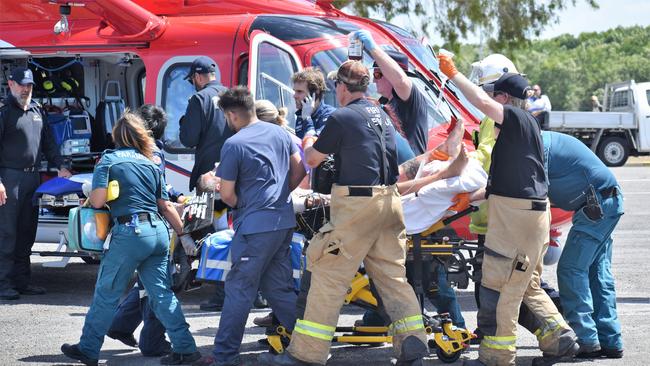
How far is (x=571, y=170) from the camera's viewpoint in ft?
22.9

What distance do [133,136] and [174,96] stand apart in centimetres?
287

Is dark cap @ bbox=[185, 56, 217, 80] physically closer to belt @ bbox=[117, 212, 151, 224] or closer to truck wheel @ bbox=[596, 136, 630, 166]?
belt @ bbox=[117, 212, 151, 224]

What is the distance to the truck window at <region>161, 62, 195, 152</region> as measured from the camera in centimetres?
955

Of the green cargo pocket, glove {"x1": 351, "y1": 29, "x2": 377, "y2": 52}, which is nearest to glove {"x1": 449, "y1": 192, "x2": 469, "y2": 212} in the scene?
the green cargo pocket

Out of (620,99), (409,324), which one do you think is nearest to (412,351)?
(409,324)

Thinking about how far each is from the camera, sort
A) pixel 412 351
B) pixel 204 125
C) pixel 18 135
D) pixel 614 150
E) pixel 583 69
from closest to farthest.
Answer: pixel 412 351 → pixel 204 125 → pixel 18 135 → pixel 614 150 → pixel 583 69

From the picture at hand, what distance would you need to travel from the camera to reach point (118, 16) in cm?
962

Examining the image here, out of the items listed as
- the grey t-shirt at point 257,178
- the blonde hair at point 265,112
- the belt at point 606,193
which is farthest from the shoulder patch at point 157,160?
the belt at point 606,193

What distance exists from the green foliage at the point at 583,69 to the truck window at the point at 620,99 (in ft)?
48.5

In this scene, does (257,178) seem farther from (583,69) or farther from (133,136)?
(583,69)

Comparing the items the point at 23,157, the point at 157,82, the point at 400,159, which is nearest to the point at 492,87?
the point at 400,159

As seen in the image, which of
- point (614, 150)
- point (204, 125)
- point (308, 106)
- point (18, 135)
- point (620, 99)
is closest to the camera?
point (308, 106)

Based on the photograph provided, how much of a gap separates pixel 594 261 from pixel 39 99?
6.76 meters

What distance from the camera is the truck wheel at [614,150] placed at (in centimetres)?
2595
